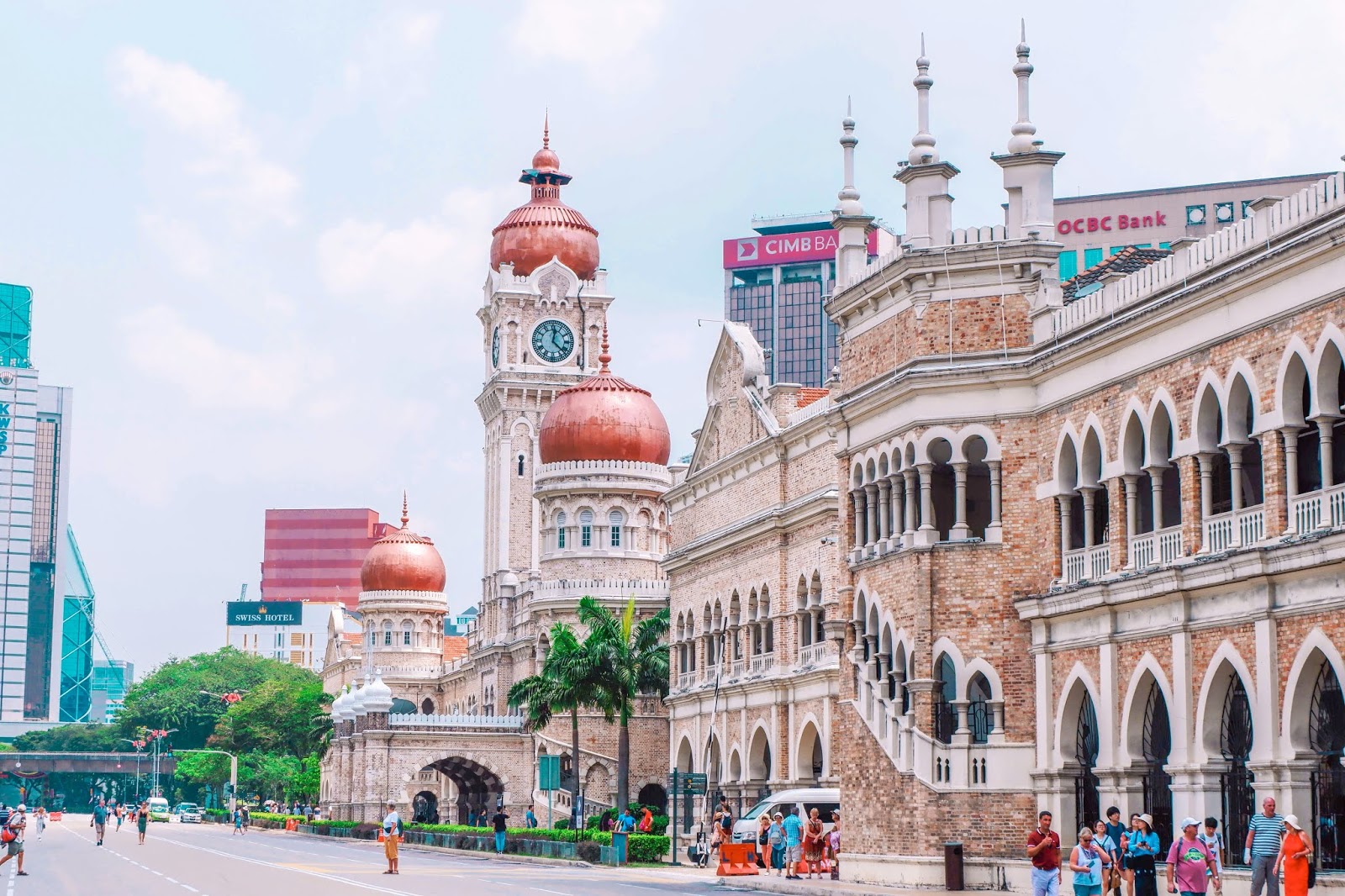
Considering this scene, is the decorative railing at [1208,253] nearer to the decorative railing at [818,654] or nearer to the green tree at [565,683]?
the decorative railing at [818,654]

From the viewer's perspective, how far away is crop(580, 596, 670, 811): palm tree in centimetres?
6794

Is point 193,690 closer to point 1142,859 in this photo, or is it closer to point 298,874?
point 298,874

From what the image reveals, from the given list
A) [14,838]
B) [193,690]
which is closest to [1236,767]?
[14,838]

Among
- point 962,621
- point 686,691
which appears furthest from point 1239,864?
point 686,691

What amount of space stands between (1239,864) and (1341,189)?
958 centimetres

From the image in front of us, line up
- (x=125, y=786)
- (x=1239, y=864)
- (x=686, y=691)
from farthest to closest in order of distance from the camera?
1. (x=125, y=786)
2. (x=686, y=691)
3. (x=1239, y=864)

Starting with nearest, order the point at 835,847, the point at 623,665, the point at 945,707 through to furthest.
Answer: the point at 945,707
the point at 835,847
the point at 623,665

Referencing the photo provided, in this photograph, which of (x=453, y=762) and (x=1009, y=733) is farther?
(x=453, y=762)

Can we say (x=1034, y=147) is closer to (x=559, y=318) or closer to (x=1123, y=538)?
(x=1123, y=538)

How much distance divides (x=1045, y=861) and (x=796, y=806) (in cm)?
2390

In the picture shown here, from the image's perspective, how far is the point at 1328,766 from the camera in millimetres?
27016

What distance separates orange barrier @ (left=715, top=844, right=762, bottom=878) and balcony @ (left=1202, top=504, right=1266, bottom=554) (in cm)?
1676

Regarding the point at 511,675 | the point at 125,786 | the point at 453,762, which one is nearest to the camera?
the point at 453,762

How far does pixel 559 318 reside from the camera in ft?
340
